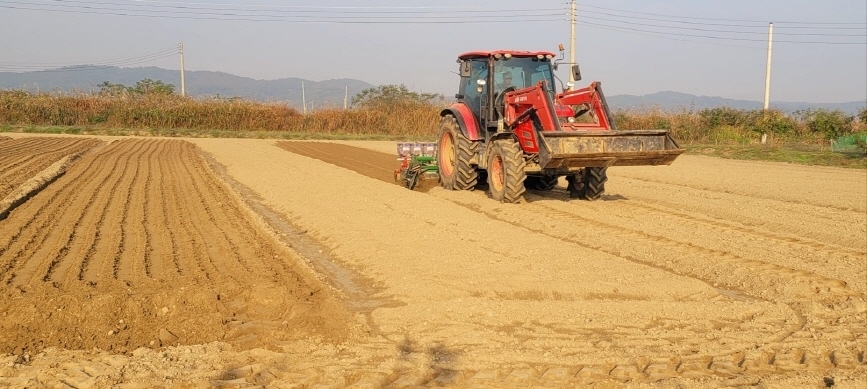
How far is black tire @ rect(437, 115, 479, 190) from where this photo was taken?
13383 mm

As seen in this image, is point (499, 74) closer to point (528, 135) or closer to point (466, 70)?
point (466, 70)

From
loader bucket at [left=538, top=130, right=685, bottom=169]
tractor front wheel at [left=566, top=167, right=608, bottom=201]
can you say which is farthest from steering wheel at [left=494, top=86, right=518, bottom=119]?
loader bucket at [left=538, top=130, right=685, bottom=169]

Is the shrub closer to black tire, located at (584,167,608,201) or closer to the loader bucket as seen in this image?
black tire, located at (584,167,608,201)

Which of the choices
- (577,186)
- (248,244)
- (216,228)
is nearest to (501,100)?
(577,186)

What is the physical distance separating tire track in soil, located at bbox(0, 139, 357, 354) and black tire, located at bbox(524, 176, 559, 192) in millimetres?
5113

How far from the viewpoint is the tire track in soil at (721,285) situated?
4766mm

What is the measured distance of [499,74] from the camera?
12.8 meters

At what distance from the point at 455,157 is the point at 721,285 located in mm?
6793

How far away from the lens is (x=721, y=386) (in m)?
4.58

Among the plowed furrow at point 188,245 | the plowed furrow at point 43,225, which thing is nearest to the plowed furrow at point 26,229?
the plowed furrow at point 43,225

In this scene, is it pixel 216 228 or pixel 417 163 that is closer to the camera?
pixel 216 228

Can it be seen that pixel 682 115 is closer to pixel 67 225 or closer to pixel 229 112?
pixel 229 112

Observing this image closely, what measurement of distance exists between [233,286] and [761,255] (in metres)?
5.44

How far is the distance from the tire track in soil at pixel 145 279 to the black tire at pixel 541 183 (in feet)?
16.8
